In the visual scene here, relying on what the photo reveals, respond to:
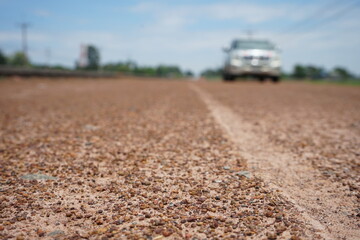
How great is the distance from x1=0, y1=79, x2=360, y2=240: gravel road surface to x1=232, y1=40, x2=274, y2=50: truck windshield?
10332 millimetres

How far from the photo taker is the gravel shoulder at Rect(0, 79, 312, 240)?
5.23 ft

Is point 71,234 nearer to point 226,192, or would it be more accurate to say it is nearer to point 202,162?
point 226,192

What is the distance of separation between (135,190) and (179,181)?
1.13 feet

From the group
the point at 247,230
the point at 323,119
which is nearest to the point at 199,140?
the point at 247,230

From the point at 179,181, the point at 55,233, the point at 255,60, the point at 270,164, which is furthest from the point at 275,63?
the point at 55,233

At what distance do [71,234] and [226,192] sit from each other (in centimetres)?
100

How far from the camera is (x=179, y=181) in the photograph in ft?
7.30

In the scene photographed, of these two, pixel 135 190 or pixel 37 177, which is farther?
pixel 37 177

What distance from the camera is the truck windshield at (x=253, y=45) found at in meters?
13.8

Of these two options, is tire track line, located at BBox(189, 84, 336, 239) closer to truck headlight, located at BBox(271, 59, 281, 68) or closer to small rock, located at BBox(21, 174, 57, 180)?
small rock, located at BBox(21, 174, 57, 180)

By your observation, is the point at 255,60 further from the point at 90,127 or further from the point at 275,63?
the point at 90,127

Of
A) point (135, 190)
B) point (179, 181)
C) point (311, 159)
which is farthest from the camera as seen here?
point (311, 159)

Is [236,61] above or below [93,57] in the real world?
below

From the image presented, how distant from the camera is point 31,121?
181 inches
